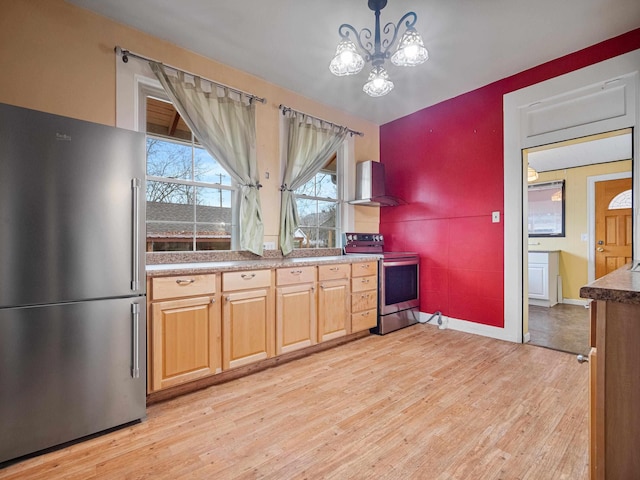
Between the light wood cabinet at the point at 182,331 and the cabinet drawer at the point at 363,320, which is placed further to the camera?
the cabinet drawer at the point at 363,320

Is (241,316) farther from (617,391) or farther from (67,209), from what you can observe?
(617,391)

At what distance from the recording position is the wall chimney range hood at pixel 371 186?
3.90 metres

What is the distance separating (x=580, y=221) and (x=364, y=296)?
423 cm

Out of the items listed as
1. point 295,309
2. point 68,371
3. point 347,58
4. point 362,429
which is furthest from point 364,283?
point 68,371

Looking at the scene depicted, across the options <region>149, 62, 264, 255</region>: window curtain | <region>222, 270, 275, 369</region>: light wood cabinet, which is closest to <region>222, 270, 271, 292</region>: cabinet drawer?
<region>222, 270, 275, 369</region>: light wood cabinet

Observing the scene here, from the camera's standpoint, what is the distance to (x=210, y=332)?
217 centimetres

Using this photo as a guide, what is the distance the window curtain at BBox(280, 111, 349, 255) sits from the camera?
126 inches

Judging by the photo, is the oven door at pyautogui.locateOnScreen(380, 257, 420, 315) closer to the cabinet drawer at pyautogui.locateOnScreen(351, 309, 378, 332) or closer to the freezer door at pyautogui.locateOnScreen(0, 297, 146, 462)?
the cabinet drawer at pyautogui.locateOnScreen(351, 309, 378, 332)

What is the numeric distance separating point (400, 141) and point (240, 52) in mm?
2383

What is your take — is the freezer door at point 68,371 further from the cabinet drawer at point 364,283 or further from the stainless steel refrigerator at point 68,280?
the cabinet drawer at point 364,283

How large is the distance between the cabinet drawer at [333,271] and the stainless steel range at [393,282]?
1.72 ft

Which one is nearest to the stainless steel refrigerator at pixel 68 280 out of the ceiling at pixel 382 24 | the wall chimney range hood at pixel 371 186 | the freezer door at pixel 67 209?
the freezer door at pixel 67 209

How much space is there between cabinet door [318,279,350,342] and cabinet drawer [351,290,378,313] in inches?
3.7

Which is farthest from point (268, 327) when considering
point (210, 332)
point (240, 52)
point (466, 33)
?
point (466, 33)
